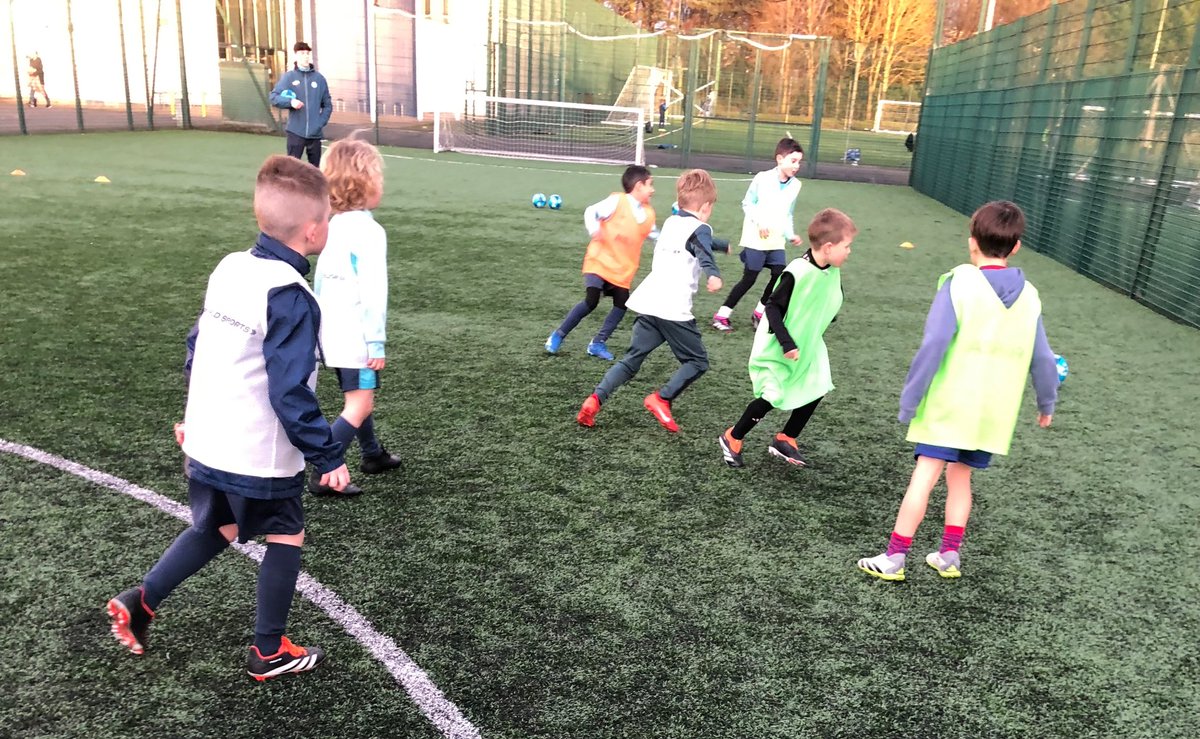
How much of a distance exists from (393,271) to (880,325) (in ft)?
16.1

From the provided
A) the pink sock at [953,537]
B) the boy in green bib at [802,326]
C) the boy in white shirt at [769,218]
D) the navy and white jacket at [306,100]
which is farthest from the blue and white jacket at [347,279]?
the navy and white jacket at [306,100]

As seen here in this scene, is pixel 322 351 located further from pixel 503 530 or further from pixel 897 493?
pixel 897 493

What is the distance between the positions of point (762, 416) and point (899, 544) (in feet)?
4.10

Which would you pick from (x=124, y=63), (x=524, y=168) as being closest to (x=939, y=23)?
(x=524, y=168)

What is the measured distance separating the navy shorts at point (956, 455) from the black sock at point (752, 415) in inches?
46.5

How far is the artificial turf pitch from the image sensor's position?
9.37ft

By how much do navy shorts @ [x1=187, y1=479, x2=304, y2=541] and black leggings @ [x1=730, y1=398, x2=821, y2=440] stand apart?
8.62 ft

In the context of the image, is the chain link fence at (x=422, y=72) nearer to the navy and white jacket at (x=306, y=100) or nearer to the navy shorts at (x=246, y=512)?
the navy and white jacket at (x=306, y=100)

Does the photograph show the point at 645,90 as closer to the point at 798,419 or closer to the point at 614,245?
the point at 614,245

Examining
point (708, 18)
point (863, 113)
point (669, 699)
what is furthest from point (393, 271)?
point (708, 18)

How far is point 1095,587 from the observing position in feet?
12.2

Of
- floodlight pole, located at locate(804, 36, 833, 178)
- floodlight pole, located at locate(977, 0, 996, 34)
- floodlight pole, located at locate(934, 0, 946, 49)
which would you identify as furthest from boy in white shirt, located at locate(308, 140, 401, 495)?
floodlight pole, located at locate(804, 36, 833, 178)

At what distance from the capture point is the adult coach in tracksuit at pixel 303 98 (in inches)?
561

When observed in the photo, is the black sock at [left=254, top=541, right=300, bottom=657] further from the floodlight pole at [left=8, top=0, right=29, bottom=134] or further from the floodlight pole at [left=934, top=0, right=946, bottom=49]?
the floodlight pole at [left=8, top=0, right=29, bottom=134]
